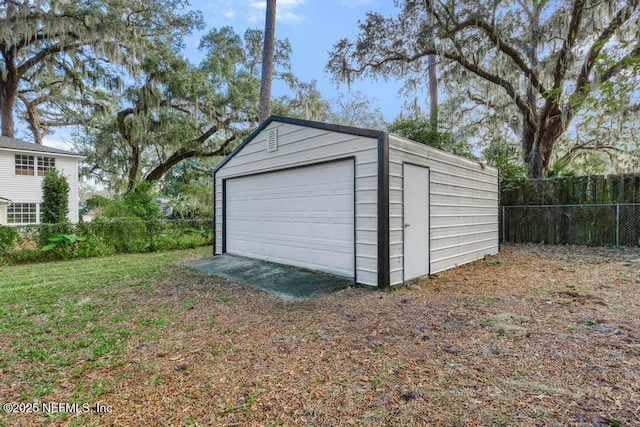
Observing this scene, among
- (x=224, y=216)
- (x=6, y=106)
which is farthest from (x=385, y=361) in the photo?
(x=6, y=106)

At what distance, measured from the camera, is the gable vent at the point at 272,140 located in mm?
6164

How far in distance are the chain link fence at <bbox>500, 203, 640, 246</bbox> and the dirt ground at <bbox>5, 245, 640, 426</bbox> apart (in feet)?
16.9

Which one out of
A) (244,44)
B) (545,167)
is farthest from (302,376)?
(244,44)

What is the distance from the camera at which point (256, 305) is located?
3.94 metres

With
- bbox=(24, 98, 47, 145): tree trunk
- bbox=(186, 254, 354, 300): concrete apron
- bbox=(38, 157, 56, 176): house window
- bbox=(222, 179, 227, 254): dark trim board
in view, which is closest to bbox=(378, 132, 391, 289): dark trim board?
bbox=(186, 254, 354, 300): concrete apron

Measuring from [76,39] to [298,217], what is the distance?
521 inches

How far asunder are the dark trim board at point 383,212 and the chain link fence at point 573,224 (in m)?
7.15

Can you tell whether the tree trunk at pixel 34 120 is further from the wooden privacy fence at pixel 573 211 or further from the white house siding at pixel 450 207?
the wooden privacy fence at pixel 573 211

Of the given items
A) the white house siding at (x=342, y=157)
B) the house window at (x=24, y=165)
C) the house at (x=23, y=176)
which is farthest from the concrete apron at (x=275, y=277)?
the house window at (x=24, y=165)

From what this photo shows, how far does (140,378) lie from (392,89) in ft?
45.5

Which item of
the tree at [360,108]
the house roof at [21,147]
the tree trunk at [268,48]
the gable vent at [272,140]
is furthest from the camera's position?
the tree at [360,108]

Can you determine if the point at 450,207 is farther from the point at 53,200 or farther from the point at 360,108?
the point at 360,108

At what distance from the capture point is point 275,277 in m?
5.35

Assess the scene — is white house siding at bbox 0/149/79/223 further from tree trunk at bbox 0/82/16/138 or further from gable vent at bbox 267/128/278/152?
gable vent at bbox 267/128/278/152
